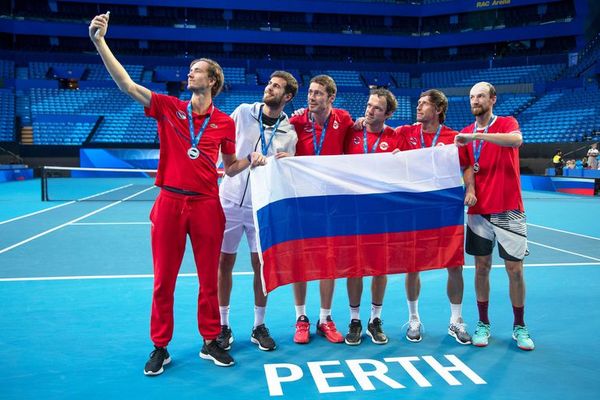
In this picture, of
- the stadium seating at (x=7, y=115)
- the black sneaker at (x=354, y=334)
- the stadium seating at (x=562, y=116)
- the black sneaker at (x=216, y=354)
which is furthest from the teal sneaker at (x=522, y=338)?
the stadium seating at (x=7, y=115)

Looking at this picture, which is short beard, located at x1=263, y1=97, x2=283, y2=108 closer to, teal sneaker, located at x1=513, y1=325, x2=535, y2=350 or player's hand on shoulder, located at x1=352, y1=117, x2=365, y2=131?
player's hand on shoulder, located at x1=352, y1=117, x2=365, y2=131

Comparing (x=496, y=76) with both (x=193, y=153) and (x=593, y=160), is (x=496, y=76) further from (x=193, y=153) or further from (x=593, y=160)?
(x=193, y=153)

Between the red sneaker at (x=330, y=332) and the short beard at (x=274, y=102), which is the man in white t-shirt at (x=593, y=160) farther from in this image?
the short beard at (x=274, y=102)

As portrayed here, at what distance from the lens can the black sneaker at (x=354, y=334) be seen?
180 inches

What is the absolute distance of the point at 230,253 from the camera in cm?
461

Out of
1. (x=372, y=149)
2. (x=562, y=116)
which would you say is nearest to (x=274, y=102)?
(x=372, y=149)

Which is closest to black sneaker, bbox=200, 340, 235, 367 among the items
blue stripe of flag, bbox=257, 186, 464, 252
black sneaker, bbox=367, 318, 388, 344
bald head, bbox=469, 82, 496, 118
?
blue stripe of flag, bbox=257, 186, 464, 252

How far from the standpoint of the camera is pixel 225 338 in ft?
14.5

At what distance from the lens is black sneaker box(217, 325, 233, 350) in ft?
14.3

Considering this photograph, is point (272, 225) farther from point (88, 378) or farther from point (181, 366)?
point (88, 378)

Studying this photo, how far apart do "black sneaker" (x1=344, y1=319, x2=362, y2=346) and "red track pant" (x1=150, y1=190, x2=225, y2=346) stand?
1.28 meters

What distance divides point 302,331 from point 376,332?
654mm

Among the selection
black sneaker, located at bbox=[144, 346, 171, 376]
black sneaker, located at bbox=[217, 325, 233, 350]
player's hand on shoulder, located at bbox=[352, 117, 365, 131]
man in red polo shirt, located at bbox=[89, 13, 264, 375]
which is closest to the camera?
black sneaker, located at bbox=[144, 346, 171, 376]

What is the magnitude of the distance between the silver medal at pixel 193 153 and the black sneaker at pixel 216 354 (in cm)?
146
